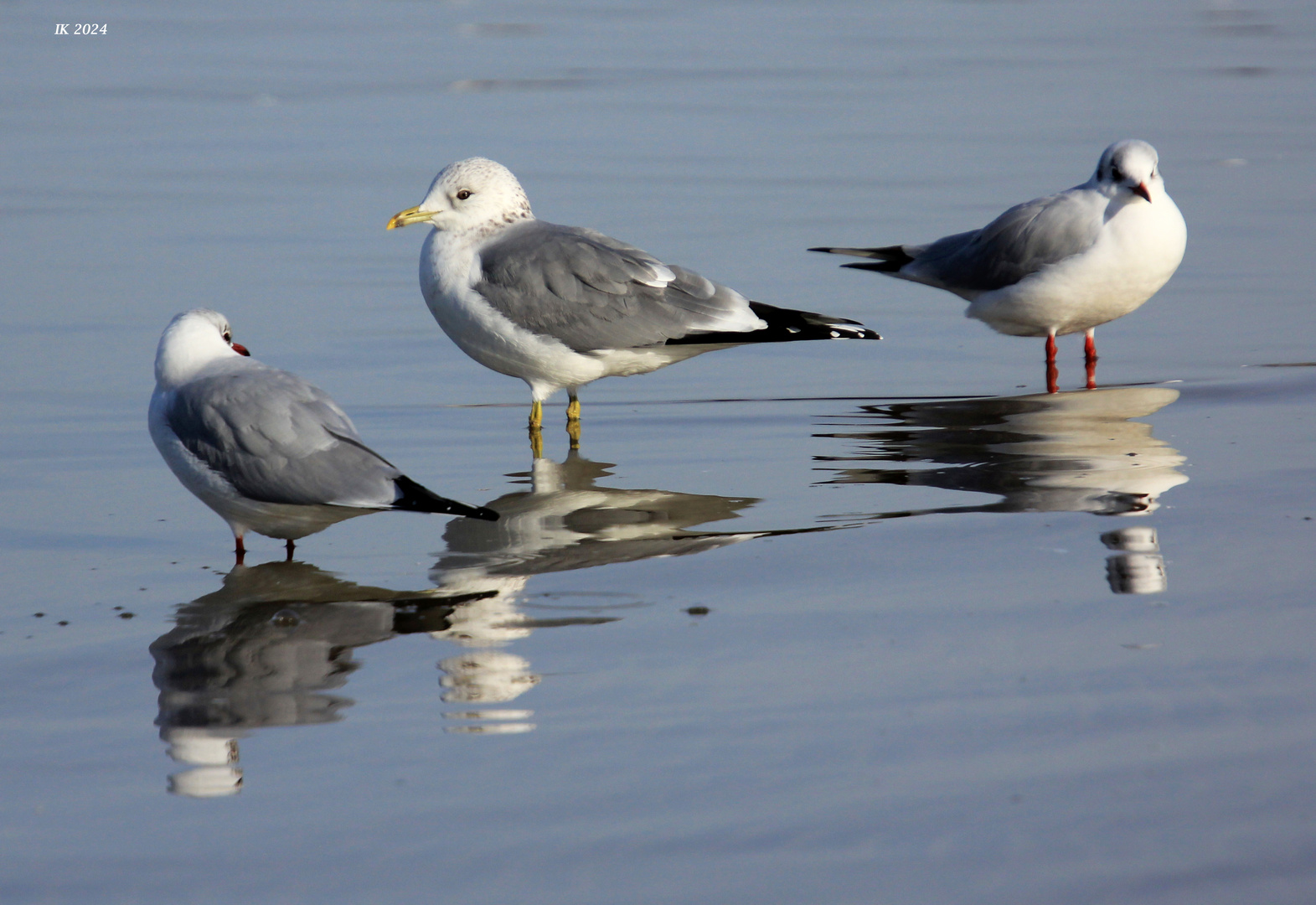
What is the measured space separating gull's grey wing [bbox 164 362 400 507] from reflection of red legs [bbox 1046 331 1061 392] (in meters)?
3.95

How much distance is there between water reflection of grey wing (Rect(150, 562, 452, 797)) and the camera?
12.3 ft

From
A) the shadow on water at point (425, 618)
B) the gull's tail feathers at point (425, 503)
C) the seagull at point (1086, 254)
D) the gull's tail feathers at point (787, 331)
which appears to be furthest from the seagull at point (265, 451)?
the seagull at point (1086, 254)

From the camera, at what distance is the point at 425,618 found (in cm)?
459

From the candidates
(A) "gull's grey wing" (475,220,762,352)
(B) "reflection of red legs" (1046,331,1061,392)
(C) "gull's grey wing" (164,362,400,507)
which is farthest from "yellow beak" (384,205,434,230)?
(B) "reflection of red legs" (1046,331,1061,392)

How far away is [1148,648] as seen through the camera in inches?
160

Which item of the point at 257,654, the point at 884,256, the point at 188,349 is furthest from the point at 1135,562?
the point at 884,256

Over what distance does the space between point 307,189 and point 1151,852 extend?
10.3m

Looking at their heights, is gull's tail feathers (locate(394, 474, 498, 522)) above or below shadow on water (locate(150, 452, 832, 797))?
above

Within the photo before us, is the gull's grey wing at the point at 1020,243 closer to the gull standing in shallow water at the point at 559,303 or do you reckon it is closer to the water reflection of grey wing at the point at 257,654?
the gull standing in shallow water at the point at 559,303

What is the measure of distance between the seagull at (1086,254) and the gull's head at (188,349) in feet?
13.6

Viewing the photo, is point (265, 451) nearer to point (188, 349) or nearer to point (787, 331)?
point (188, 349)

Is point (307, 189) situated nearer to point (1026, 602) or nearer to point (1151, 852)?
point (1026, 602)

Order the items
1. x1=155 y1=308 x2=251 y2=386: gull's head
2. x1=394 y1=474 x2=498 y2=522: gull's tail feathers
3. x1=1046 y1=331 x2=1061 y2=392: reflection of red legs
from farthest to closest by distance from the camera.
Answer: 1. x1=1046 y1=331 x2=1061 y2=392: reflection of red legs
2. x1=155 y1=308 x2=251 y2=386: gull's head
3. x1=394 y1=474 x2=498 y2=522: gull's tail feathers

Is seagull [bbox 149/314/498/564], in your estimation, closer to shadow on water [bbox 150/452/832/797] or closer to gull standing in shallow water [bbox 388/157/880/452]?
shadow on water [bbox 150/452/832/797]
